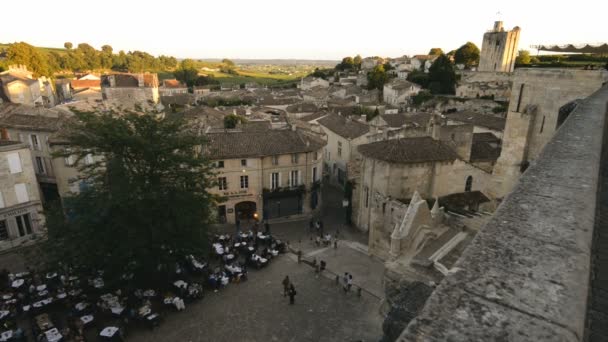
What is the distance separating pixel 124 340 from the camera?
15.9 m

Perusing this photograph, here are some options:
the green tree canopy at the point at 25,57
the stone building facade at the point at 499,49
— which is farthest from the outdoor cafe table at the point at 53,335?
the green tree canopy at the point at 25,57

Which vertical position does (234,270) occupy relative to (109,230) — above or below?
below

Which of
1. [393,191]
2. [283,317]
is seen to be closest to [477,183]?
[393,191]

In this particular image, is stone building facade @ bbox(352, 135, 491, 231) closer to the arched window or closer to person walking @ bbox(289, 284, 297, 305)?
the arched window

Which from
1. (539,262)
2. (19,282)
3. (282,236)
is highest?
(539,262)

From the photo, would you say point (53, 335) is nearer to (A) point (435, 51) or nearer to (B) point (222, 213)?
(B) point (222, 213)

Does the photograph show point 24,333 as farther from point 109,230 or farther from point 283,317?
point 283,317

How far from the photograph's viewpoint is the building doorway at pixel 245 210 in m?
30.2

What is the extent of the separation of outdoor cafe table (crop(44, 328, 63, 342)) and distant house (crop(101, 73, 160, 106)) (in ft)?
202

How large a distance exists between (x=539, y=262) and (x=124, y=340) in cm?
1745

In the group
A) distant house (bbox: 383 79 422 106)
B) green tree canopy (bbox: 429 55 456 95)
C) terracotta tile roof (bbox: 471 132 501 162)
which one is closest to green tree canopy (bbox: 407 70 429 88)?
green tree canopy (bbox: 429 55 456 95)

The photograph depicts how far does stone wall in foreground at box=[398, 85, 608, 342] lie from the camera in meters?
2.53

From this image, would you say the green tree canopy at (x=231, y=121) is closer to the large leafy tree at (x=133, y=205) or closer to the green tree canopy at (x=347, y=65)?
the large leafy tree at (x=133, y=205)

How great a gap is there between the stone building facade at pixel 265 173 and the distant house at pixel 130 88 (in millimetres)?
49206
